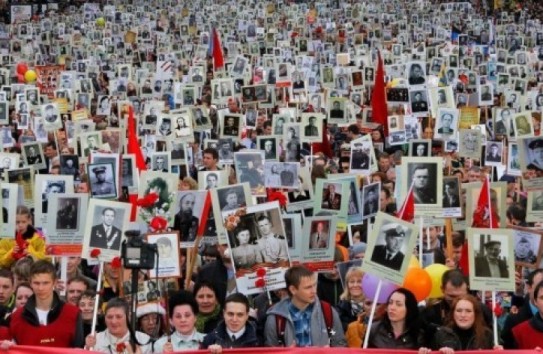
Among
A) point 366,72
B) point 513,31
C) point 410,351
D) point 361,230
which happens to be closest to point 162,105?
point 366,72

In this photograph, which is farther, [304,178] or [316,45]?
[316,45]

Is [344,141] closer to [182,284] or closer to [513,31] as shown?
[182,284]

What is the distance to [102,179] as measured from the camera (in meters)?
11.9

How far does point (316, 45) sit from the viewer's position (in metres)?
34.6

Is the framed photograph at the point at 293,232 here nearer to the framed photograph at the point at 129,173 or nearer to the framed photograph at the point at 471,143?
the framed photograph at the point at 129,173

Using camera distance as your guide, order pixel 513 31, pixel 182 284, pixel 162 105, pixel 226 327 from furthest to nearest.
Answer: pixel 513 31 < pixel 162 105 < pixel 182 284 < pixel 226 327

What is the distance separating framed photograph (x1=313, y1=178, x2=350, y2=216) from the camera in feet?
36.9

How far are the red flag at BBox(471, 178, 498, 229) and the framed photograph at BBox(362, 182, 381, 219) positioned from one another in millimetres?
1699

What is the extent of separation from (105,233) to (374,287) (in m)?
1.79

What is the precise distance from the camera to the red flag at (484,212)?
983 cm

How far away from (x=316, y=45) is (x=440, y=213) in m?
24.8

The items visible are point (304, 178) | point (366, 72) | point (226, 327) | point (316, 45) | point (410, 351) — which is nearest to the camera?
point (410, 351)

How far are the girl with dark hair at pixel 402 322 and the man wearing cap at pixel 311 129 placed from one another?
9101mm

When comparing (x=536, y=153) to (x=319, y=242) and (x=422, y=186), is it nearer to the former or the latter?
(x=422, y=186)
